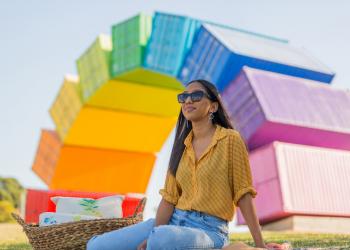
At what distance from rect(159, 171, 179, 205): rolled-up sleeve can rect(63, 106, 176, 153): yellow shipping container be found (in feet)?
53.5

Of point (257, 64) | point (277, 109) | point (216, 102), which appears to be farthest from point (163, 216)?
point (257, 64)

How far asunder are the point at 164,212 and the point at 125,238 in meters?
0.25

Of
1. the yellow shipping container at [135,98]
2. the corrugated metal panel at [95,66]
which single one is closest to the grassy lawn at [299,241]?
the corrugated metal panel at [95,66]

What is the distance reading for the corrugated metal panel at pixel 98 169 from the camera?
70.0ft

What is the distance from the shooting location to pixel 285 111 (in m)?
13.8

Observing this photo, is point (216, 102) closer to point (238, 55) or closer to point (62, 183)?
point (238, 55)

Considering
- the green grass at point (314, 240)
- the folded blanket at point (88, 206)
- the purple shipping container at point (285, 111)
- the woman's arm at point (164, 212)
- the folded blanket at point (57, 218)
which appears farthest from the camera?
the purple shipping container at point (285, 111)

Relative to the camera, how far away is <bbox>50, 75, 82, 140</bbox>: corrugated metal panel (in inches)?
792

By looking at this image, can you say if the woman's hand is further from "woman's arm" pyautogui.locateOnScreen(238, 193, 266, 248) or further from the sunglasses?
the sunglasses

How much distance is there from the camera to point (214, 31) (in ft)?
51.8

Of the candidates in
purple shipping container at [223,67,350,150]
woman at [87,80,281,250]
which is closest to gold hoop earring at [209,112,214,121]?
woman at [87,80,281,250]

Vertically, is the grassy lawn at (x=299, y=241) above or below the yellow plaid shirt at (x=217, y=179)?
below

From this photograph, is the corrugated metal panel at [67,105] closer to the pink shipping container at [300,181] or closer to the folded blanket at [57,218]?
the pink shipping container at [300,181]

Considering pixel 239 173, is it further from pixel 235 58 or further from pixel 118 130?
pixel 118 130
